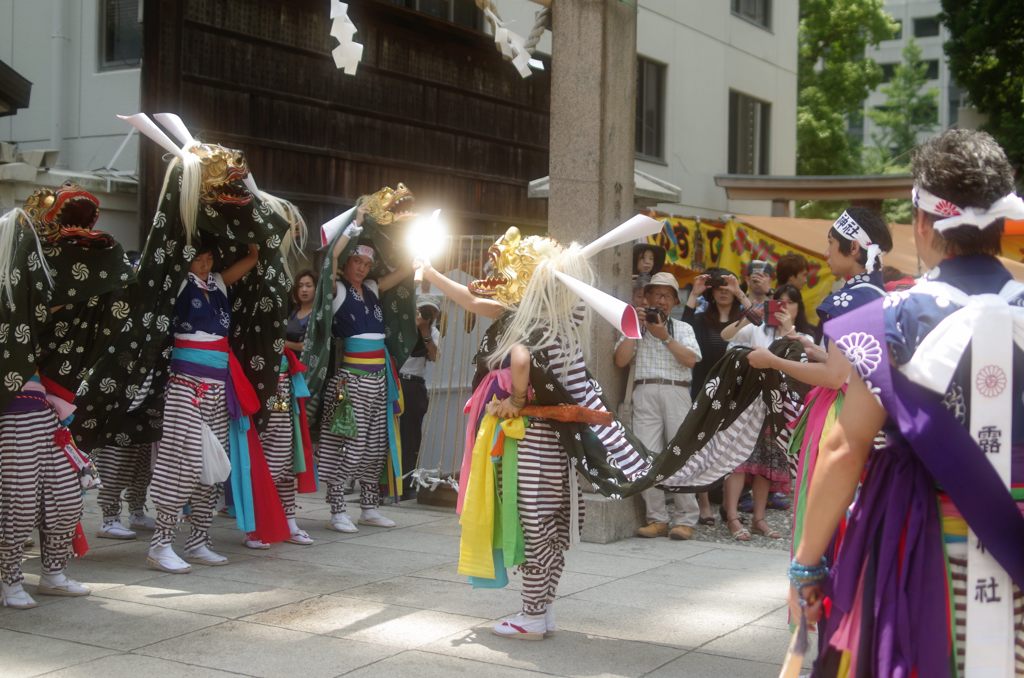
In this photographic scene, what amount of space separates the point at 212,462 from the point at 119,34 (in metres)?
5.82

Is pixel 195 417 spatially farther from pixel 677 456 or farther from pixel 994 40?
pixel 994 40

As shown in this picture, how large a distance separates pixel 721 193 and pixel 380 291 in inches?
465

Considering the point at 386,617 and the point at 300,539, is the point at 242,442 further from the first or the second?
the point at 386,617

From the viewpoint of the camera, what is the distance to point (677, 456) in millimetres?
5082

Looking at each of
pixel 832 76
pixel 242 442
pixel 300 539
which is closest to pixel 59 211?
pixel 242 442

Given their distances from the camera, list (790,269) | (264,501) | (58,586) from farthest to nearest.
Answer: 1. (790,269)
2. (264,501)
3. (58,586)

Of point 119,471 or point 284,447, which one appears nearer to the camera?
point 284,447

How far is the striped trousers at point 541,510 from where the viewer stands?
4902mm

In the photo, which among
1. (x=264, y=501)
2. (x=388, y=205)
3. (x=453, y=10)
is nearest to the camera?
(x=264, y=501)

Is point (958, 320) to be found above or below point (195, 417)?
above

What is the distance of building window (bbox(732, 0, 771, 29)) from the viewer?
18578mm

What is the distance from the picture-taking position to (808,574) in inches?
105

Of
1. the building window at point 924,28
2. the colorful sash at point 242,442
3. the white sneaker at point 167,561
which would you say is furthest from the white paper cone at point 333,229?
the building window at point 924,28

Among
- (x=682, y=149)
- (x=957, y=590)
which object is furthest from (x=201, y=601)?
(x=682, y=149)
